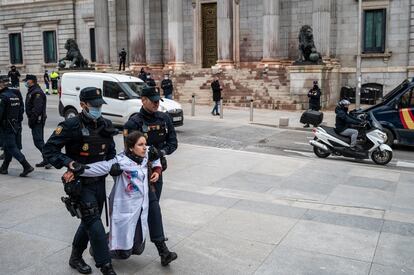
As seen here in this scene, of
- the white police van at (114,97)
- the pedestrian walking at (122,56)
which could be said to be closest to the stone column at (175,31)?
the pedestrian walking at (122,56)

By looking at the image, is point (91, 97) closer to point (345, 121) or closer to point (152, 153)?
point (152, 153)

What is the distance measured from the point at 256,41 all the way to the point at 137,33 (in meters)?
7.49

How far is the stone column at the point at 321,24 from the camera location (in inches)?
1043

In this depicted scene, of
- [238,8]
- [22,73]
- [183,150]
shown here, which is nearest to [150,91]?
[183,150]

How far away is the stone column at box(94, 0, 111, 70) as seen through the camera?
1319 inches

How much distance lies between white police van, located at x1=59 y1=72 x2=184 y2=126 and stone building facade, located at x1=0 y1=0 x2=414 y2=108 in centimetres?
992

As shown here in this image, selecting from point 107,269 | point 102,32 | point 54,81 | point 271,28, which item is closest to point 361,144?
point 107,269

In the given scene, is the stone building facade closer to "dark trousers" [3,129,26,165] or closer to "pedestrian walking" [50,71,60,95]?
"pedestrian walking" [50,71,60,95]

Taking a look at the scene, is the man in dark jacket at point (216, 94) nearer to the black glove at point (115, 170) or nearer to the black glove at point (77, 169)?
the black glove at point (115, 170)

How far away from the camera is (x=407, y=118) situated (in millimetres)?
14930

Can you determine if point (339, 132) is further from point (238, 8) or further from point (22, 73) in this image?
point (22, 73)

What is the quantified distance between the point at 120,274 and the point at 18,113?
5.72 metres

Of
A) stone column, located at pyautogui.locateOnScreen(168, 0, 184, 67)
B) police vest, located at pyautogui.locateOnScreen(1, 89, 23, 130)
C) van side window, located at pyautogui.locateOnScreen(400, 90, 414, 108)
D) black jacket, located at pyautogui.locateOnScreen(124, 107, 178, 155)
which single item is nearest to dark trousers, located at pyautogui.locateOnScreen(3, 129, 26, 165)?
police vest, located at pyautogui.locateOnScreen(1, 89, 23, 130)

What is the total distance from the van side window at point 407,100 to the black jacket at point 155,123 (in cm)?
1130
